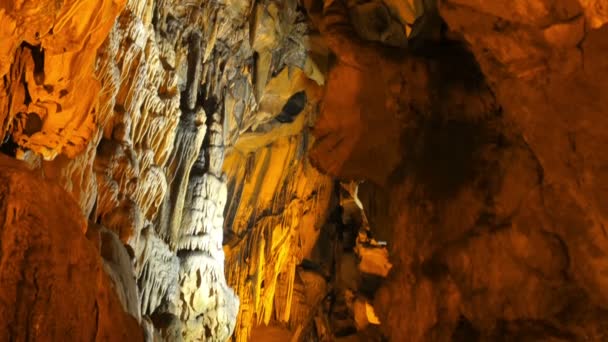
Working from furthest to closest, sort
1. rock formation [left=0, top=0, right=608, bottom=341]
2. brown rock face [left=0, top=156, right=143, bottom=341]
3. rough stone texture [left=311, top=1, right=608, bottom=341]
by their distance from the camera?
rough stone texture [left=311, top=1, right=608, bottom=341] < rock formation [left=0, top=0, right=608, bottom=341] < brown rock face [left=0, top=156, right=143, bottom=341]

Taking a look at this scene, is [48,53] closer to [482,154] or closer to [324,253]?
[482,154]

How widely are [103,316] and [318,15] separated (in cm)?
545

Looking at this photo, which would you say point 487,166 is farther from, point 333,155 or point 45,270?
point 45,270

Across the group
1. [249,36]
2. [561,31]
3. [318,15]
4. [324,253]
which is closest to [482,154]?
[561,31]

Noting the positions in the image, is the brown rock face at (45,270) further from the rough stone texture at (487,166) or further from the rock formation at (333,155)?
the rough stone texture at (487,166)

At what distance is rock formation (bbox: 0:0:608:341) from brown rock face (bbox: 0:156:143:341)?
0.4 inches

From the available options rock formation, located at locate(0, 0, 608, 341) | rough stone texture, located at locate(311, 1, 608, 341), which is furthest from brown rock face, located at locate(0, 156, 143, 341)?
rough stone texture, located at locate(311, 1, 608, 341)

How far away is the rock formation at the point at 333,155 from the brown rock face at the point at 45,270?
0.04 ft

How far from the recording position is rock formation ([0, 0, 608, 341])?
11.8 ft

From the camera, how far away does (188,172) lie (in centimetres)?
869

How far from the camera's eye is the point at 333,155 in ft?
21.6

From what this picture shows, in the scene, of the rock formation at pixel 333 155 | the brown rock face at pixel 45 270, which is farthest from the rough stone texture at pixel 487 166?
the brown rock face at pixel 45 270

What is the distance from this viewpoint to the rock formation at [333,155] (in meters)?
3.61

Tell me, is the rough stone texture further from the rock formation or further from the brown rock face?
the brown rock face
